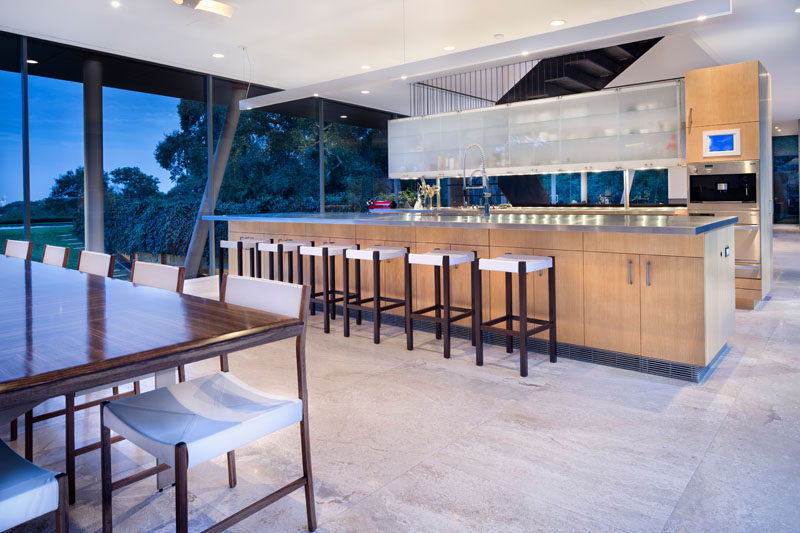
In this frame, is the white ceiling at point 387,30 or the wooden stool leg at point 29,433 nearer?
the wooden stool leg at point 29,433

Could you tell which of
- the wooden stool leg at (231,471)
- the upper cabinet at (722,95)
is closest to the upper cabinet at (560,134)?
the upper cabinet at (722,95)

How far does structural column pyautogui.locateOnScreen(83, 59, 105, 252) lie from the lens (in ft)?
21.3

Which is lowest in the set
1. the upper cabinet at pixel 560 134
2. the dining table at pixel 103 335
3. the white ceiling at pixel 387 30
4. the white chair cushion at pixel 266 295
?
the dining table at pixel 103 335

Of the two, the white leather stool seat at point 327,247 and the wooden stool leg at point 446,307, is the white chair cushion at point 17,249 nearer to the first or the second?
the white leather stool seat at point 327,247

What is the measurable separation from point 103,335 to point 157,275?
1.03 metres

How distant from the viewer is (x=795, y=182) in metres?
16.2

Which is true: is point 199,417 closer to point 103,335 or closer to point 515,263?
point 103,335

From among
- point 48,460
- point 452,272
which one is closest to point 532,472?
point 48,460

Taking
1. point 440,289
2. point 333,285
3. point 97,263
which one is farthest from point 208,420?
point 333,285

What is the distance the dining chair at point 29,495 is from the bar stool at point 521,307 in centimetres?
253

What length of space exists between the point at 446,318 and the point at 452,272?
72 cm

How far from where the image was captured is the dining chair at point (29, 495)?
1131 millimetres

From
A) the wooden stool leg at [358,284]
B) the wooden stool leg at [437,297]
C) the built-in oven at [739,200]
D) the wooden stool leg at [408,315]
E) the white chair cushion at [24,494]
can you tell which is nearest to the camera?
the white chair cushion at [24,494]

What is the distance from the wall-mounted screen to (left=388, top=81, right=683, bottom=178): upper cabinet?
0.42 metres
